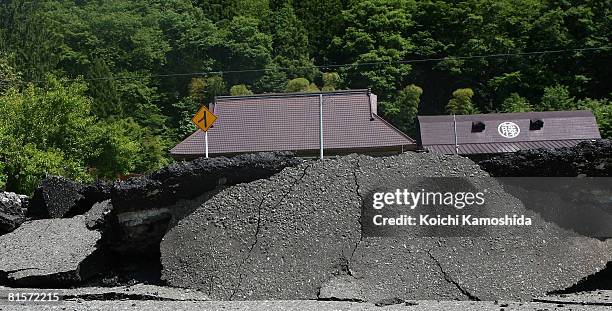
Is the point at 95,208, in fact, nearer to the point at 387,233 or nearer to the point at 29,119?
the point at 387,233

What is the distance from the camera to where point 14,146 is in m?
23.3

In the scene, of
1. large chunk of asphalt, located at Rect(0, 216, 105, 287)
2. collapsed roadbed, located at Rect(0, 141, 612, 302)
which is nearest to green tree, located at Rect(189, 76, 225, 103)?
large chunk of asphalt, located at Rect(0, 216, 105, 287)

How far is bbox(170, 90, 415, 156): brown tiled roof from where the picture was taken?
27.0 m

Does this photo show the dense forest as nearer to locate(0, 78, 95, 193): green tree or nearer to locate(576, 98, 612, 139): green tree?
locate(576, 98, 612, 139): green tree

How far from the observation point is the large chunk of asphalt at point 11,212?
986 cm

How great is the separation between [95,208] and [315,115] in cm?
1975

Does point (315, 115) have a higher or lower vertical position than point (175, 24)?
lower

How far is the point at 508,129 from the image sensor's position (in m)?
35.2

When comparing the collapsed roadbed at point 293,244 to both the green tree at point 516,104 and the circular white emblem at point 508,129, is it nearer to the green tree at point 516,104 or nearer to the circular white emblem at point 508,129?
the circular white emblem at point 508,129

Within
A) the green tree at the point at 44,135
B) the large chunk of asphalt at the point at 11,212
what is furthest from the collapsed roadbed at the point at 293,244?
the green tree at the point at 44,135

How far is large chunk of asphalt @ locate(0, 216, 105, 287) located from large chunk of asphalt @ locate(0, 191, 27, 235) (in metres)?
0.51

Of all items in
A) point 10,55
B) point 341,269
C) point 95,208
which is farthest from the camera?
point 10,55

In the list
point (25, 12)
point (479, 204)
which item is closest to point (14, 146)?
point (479, 204)

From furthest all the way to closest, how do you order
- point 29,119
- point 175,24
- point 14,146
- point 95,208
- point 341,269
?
point 175,24, point 29,119, point 14,146, point 95,208, point 341,269
